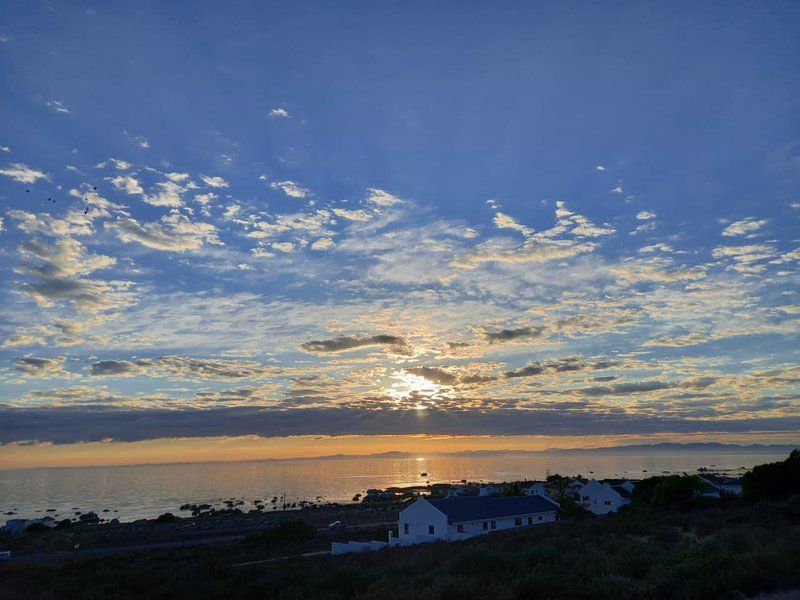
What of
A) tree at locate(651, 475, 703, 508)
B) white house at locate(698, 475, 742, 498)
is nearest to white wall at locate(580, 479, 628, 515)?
white house at locate(698, 475, 742, 498)

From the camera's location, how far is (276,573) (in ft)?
73.9

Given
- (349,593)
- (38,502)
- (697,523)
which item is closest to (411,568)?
(349,593)

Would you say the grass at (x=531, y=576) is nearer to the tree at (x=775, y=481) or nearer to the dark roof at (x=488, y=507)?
the dark roof at (x=488, y=507)

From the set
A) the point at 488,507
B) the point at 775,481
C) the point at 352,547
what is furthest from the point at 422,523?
the point at 775,481

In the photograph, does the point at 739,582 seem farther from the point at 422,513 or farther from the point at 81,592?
the point at 422,513

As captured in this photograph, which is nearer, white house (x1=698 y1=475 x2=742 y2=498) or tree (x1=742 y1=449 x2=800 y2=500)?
tree (x1=742 y1=449 x2=800 y2=500)

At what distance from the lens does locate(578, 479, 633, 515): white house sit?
62094 mm

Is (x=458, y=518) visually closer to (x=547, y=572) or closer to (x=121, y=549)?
(x=547, y=572)

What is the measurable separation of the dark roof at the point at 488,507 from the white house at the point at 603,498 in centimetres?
1226

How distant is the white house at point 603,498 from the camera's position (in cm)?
6209

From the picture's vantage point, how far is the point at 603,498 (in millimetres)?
63469

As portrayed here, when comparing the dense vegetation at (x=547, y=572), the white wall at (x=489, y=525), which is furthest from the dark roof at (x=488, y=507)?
the dense vegetation at (x=547, y=572)

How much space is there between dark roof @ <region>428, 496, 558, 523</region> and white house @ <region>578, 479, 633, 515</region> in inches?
483

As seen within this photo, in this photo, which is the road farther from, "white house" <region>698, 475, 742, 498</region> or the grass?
"white house" <region>698, 475, 742, 498</region>
